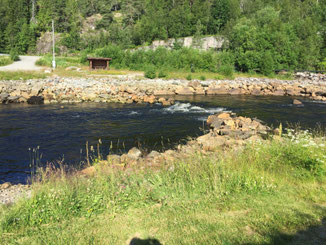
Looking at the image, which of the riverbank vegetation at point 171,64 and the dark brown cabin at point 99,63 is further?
the riverbank vegetation at point 171,64

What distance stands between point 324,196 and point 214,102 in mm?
20066

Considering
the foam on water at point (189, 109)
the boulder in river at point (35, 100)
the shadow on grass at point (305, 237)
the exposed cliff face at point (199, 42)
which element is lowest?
the boulder in river at point (35, 100)

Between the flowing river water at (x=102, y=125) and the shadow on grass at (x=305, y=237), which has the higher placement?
the shadow on grass at (x=305, y=237)

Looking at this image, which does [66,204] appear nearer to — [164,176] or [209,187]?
[164,176]

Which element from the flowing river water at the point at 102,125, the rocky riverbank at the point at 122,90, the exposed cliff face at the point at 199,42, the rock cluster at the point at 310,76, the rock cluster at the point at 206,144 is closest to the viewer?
the rock cluster at the point at 206,144

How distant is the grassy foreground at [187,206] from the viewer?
4.05 metres

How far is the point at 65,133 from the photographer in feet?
45.2

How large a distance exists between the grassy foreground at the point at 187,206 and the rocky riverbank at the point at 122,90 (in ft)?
57.1

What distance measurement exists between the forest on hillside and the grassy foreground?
1666 inches

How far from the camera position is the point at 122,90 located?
26.2 meters

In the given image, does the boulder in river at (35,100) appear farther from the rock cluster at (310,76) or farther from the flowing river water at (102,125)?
the rock cluster at (310,76)

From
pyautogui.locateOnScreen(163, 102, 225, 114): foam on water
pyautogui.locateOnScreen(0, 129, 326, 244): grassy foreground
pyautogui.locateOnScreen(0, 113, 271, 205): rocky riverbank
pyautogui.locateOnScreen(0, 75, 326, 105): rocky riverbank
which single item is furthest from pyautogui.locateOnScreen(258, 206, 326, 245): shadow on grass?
pyautogui.locateOnScreen(0, 75, 326, 105): rocky riverbank

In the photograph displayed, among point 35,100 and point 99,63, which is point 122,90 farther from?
point 99,63

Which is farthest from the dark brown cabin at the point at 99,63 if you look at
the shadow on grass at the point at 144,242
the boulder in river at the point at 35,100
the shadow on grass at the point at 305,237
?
the shadow on grass at the point at 305,237
